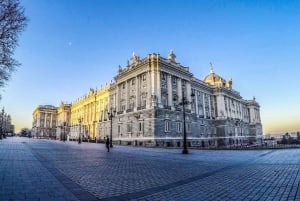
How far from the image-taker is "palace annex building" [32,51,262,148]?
141ft

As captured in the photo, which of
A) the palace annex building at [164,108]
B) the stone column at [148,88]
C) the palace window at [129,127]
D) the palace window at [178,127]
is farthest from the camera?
the palace window at [129,127]

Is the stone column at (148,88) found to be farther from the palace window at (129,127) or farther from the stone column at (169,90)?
the palace window at (129,127)

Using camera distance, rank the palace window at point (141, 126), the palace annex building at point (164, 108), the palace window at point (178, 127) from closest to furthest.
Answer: the palace annex building at point (164, 108), the palace window at point (141, 126), the palace window at point (178, 127)

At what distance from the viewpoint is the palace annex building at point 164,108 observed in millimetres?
42844

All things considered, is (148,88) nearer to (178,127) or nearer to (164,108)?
(164,108)

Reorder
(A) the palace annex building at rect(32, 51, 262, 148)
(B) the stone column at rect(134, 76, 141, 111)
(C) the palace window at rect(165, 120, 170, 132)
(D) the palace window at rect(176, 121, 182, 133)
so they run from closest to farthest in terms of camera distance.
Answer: (A) the palace annex building at rect(32, 51, 262, 148), (C) the palace window at rect(165, 120, 170, 132), (D) the palace window at rect(176, 121, 182, 133), (B) the stone column at rect(134, 76, 141, 111)

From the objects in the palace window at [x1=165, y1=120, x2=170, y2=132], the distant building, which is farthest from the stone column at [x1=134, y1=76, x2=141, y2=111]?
the distant building

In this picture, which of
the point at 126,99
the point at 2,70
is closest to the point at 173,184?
the point at 2,70

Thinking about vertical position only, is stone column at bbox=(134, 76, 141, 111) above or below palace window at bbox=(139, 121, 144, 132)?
above

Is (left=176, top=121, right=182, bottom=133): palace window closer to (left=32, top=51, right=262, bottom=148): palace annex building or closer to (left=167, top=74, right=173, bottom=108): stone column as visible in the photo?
(left=32, top=51, right=262, bottom=148): palace annex building

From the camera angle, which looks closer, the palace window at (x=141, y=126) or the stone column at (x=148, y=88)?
the stone column at (x=148, y=88)

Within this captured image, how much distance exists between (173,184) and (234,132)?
2703 inches

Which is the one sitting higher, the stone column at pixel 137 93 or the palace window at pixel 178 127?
the stone column at pixel 137 93

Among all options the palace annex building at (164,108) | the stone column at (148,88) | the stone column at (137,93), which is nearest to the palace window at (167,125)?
the palace annex building at (164,108)
